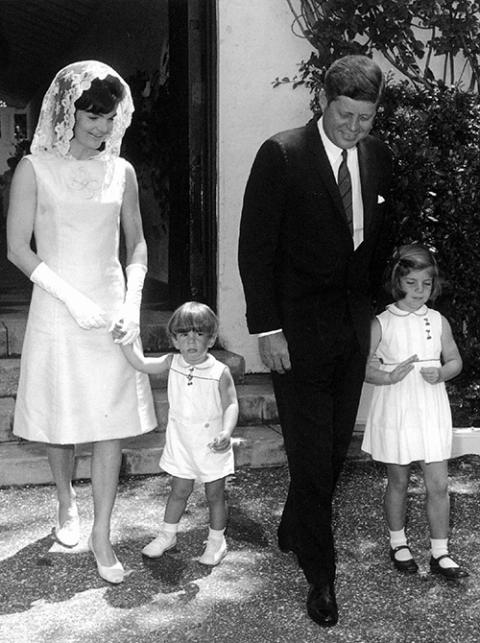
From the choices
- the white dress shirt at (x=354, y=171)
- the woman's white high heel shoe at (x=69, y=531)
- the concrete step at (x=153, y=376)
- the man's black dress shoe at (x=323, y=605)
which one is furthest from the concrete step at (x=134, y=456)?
the white dress shirt at (x=354, y=171)

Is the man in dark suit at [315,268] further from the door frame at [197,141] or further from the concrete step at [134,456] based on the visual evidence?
the door frame at [197,141]

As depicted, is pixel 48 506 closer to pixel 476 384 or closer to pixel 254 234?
pixel 254 234

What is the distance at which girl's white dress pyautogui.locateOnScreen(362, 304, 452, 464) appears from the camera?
3.69m

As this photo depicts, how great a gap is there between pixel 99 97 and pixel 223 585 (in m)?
1.91

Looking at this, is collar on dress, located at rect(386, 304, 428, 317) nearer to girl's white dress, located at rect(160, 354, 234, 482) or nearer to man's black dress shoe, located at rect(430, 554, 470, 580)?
girl's white dress, located at rect(160, 354, 234, 482)

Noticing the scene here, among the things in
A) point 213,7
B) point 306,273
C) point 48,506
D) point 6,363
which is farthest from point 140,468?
point 213,7

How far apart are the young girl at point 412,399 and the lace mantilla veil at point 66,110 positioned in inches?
48.7

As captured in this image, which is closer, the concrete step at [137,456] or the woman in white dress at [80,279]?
the woman in white dress at [80,279]

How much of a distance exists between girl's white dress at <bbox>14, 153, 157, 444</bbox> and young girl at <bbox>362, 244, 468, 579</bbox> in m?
1.01

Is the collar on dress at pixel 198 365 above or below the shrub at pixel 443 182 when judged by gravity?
below

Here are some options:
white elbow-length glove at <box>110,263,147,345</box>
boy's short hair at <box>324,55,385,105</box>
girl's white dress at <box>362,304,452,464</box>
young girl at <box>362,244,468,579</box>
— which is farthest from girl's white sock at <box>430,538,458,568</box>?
boy's short hair at <box>324,55,385,105</box>

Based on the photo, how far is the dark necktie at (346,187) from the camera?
3.32 metres

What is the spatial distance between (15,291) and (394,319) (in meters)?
5.91

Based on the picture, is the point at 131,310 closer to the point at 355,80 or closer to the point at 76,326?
the point at 76,326
